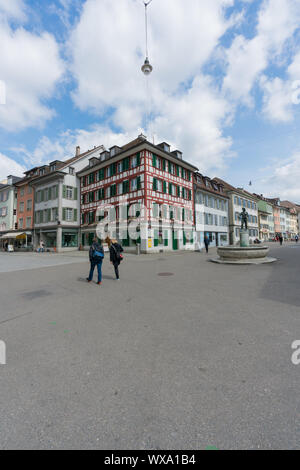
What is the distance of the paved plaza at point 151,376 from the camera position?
162 centimetres

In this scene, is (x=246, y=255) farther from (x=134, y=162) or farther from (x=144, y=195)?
(x=134, y=162)

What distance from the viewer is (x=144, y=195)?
21906 millimetres

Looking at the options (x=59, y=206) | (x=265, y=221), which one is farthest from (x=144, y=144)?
(x=265, y=221)

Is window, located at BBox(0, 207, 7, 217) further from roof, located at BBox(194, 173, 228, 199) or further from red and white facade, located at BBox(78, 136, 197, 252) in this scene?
roof, located at BBox(194, 173, 228, 199)

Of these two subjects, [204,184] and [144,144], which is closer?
[144,144]

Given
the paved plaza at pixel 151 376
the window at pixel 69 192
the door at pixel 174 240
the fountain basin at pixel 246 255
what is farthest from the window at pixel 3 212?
Answer: the paved plaza at pixel 151 376

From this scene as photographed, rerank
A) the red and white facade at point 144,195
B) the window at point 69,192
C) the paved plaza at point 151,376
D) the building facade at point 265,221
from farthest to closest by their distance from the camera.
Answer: the building facade at point 265,221
the window at point 69,192
the red and white facade at point 144,195
the paved plaza at point 151,376

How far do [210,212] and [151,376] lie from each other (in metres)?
32.4

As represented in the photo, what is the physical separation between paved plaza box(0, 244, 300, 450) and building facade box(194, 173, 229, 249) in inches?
1015

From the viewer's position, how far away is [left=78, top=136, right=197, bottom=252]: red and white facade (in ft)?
72.7

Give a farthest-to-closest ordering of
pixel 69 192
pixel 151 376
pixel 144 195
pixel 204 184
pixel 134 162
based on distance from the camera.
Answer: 1. pixel 204 184
2. pixel 69 192
3. pixel 134 162
4. pixel 144 195
5. pixel 151 376

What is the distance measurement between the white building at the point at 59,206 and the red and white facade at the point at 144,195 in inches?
51.5

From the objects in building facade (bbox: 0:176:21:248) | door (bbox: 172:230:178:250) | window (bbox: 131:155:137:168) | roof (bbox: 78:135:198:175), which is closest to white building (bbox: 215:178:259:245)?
roof (bbox: 78:135:198:175)

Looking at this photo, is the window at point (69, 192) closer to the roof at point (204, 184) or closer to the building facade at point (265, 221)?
the roof at point (204, 184)
